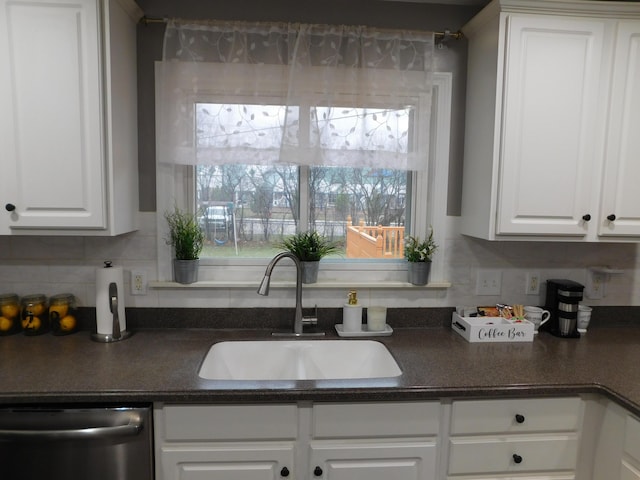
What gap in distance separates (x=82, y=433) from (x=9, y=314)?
82cm

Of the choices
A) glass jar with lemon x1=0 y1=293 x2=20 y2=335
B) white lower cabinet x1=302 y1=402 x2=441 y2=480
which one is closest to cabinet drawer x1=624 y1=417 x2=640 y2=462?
white lower cabinet x1=302 y1=402 x2=441 y2=480

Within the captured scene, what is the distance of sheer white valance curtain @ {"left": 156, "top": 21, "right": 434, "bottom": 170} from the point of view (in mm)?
1852

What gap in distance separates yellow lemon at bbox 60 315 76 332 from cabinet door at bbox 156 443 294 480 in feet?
2.59

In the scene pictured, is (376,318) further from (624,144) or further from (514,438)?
(624,144)

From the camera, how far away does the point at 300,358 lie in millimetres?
1873

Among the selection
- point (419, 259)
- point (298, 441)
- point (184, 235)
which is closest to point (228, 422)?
point (298, 441)

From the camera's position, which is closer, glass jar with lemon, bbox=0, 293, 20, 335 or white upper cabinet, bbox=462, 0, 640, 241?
white upper cabinet, bbox=462, 0, 640, 241

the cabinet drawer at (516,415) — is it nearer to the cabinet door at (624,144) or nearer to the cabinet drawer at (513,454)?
the cabinet drawer at (513,454)

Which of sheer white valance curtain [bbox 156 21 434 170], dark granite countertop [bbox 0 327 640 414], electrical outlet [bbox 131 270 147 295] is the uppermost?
sheer white valance curtain [bbox 156 21 434 170]

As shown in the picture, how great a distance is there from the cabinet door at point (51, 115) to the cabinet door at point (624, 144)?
1988 mm

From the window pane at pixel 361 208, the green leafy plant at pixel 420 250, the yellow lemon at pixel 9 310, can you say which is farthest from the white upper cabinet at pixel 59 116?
the green leafy plant at pixel 420 250

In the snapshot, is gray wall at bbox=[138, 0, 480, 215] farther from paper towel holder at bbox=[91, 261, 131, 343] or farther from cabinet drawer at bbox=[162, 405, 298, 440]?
cabinet drawer at bbox=[162, 405, 298, 440]

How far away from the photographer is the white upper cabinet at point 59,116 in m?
1.55

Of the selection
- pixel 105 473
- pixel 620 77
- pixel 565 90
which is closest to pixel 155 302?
pixel 105 473
